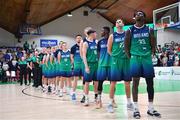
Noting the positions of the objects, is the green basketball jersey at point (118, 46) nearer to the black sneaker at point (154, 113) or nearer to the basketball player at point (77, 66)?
the black sneaker at point (154, 113)

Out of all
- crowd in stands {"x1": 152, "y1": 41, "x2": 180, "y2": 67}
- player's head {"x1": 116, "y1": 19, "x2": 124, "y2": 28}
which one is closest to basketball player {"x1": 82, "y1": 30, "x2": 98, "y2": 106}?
player's head {"x1": 116, "y1": 19, "x2": 124, "y2": 28}

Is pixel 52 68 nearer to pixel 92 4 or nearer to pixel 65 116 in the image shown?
pixel 65 116

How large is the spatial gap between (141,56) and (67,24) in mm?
24935

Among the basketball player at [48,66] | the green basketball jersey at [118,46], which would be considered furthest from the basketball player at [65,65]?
the green basketball jersey at [118,46]

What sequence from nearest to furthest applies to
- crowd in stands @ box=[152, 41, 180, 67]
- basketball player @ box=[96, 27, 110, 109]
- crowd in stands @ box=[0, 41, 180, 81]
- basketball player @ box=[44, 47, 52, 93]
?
basketball player @ box=[96, 27, 110, 109]
basketball player @ box=[44, 47, 52, 93]
crowd in stands @ box=[152, 41, 180, 67]
crowd in stands @ box=[0, 41, 180, 81]

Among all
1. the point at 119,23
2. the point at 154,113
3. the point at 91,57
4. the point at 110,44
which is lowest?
the point at 154,113

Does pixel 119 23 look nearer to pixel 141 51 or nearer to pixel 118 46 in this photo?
pixel 118 46

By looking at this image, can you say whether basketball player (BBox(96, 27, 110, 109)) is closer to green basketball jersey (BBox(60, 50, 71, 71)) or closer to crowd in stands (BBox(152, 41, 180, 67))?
green basketball jersey (BBox(60, 50, 71, 71))

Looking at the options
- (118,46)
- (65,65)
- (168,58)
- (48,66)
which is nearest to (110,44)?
(118,46)

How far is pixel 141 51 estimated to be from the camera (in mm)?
5426

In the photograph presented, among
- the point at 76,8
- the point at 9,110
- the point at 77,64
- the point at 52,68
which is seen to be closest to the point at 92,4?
the point at 76,8

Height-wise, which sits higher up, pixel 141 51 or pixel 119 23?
pixel 119 23

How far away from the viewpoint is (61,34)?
29.7m

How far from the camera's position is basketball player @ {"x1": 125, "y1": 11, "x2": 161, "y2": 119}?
5.39 m
